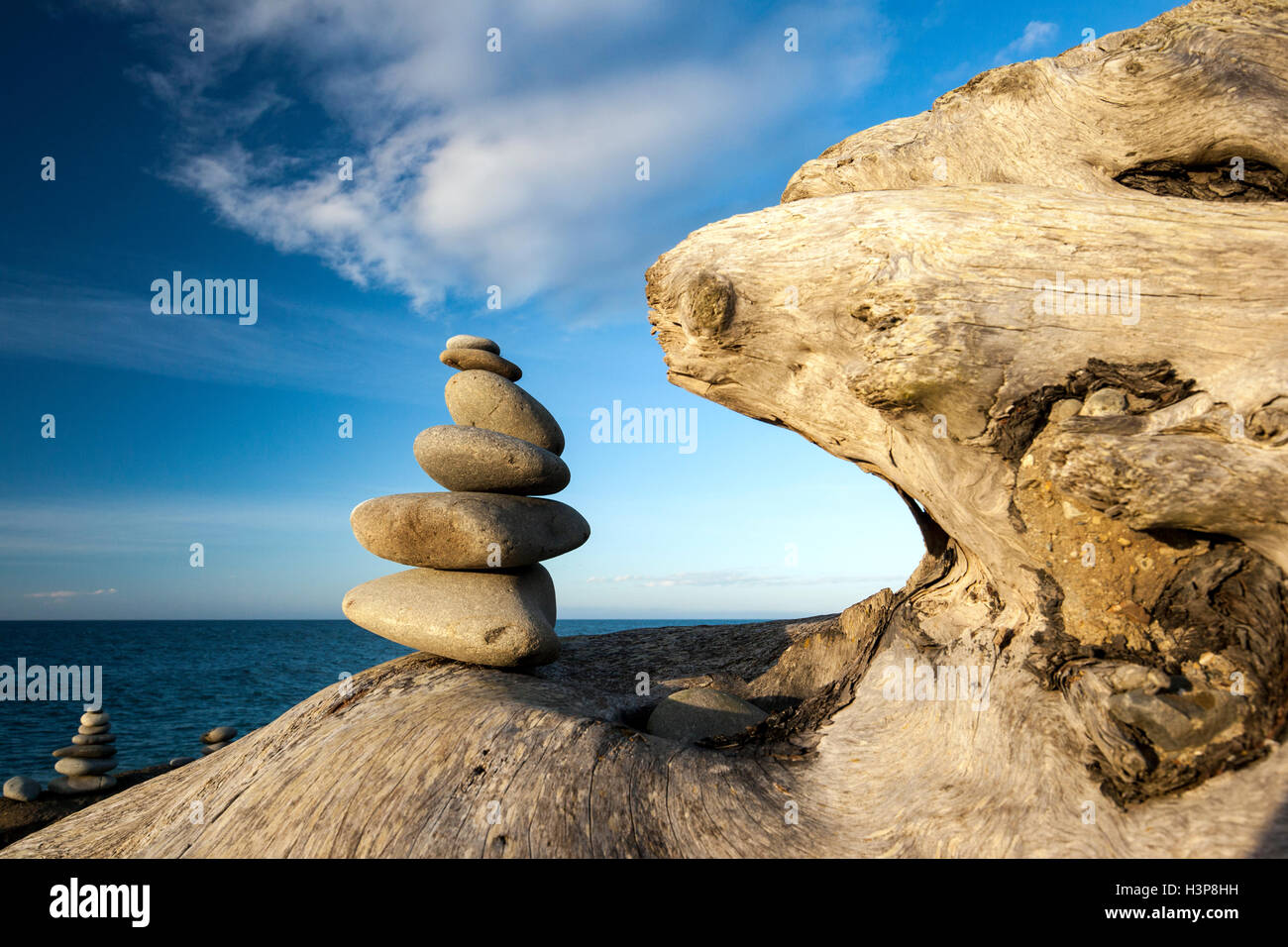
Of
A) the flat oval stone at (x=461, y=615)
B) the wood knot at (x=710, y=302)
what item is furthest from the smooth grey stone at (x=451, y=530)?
the wood knot at (x=710, y=302)

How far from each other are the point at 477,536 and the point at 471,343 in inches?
108

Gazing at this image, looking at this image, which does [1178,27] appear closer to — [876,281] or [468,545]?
[876,281]

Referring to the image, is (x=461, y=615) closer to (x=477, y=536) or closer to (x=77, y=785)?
(x=477, y=536)

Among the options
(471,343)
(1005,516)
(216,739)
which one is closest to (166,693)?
(216,739)

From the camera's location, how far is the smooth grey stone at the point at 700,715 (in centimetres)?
700

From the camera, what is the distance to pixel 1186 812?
3859mm

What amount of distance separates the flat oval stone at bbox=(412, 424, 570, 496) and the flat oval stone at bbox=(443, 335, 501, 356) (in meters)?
1.20

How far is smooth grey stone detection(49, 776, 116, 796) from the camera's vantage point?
43.7 feet

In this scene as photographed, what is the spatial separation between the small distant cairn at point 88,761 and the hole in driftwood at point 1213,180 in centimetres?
1802

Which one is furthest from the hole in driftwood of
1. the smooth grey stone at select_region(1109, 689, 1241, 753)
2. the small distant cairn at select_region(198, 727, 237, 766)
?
the small distant cairn at select_region(198, 727, 237, 766)

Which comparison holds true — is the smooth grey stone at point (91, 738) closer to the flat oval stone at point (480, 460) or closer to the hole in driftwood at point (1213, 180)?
the flat oval stone at point (480, 460)

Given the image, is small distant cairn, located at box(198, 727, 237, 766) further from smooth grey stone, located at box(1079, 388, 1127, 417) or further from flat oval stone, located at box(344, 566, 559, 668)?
smooth grey stone, located at box(1079, 388, 1127, 417)

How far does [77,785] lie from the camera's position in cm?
1343
